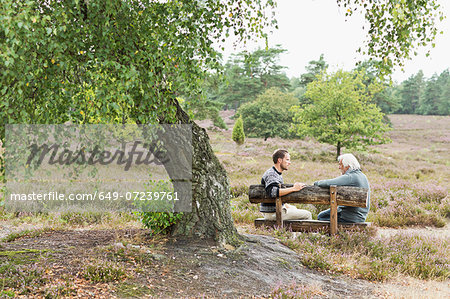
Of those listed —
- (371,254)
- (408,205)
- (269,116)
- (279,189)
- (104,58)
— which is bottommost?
(408,205)

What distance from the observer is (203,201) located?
5.23 metres

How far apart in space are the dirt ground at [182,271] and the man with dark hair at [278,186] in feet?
3.56

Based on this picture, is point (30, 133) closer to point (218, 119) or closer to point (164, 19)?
point (164, 19)

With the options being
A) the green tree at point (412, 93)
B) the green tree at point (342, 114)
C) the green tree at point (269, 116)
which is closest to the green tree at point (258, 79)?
the green tree at point (269, 116)

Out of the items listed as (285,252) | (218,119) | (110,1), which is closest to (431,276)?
(285,252)

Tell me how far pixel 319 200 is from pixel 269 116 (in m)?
31.3

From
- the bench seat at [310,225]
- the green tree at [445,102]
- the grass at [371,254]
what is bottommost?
the grass at [371,254]

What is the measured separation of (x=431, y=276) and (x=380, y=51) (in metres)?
3.68

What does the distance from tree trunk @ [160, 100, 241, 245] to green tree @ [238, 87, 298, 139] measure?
31016 millimetres

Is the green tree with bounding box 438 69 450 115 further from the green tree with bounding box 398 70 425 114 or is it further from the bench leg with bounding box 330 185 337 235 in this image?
the bench leg with bounding box 330 185 337 235

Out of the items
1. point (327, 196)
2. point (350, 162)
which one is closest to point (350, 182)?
point (350, 162)

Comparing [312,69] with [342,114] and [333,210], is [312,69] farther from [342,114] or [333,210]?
[333,210]

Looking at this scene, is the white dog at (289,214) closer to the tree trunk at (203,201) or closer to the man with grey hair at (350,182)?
the man with grey hair at (350,182)

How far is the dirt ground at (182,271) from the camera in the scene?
392 cm
